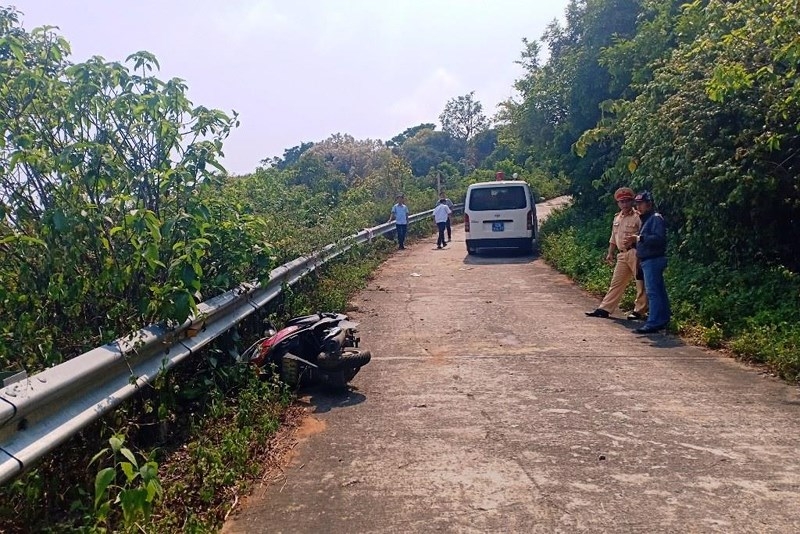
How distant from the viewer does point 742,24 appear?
10297 mm

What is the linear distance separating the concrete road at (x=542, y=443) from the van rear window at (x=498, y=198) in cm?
926

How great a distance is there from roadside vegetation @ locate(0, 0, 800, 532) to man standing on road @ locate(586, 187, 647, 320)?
1.45ft

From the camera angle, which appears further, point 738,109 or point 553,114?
point 553,114

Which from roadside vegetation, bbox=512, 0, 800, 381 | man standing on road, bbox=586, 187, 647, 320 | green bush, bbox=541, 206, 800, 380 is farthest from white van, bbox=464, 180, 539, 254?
man standing on road, bbox=586, 187, 647, 320

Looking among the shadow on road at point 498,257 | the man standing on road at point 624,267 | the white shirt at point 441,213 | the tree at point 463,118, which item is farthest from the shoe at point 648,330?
the tree at point 463,118

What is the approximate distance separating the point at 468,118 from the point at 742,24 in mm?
57909

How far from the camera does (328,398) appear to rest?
5.89 meters

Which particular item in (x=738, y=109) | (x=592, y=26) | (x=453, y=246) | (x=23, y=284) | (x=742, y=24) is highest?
(x=592, y=26)

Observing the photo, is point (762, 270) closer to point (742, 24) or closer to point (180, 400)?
point (742, 24)

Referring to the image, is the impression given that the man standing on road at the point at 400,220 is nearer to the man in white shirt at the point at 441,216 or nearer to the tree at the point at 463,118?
the man in white shirt at the point at 441,216

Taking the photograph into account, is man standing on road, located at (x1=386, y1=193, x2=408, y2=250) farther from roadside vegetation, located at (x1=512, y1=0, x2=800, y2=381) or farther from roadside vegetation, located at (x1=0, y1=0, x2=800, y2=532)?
roadside vegetation, located at (x1=0, y1=0, x2=800, y2=532)

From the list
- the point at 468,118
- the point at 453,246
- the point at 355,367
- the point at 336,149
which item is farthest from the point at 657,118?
the point at 468,118

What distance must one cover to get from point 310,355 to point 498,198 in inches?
466

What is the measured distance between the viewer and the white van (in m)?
17.2
